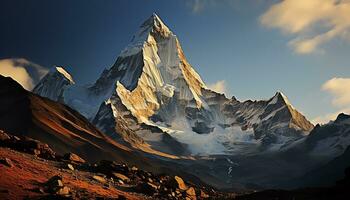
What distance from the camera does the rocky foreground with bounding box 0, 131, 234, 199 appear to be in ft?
141

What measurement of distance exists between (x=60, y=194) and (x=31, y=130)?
164 meters

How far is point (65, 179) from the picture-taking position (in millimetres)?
50125

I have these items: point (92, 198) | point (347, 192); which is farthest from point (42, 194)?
point (347, 192)

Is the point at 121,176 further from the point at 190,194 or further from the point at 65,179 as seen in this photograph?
the point at 65,179

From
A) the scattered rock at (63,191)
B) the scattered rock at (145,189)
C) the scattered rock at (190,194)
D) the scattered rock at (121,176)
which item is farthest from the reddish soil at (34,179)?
the scattered rock at (190,194)

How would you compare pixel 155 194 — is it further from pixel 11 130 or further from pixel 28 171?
pixel 11 130

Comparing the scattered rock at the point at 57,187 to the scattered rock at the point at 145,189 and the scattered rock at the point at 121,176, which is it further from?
the scattered rock at the point at 121,176

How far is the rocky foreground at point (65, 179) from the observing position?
141 ft

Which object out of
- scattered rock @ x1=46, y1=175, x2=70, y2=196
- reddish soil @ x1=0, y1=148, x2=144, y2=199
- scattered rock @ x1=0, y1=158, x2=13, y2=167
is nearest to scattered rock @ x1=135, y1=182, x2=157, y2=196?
reddish soil @ x1=0, y1=148, x2=144, y2=199

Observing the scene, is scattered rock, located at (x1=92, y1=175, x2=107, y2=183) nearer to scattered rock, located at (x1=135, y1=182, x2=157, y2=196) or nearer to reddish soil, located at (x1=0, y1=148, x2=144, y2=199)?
reddish soil, located at (x1=0, y1=148, x2=144, y2=199)

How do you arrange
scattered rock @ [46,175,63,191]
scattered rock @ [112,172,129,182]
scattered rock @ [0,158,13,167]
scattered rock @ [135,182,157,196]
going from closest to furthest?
scattered rock @ [46,175,63,191]
scattered rock @ [0,158,13,167]
scattered rock @ [135,182,157,196]
scattered rock @ [112,172,129,182]

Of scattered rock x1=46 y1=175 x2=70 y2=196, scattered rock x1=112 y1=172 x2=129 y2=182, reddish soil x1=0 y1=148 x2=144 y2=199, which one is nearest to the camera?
reddish soil x1=0 y1=148 x2=144 y2=199

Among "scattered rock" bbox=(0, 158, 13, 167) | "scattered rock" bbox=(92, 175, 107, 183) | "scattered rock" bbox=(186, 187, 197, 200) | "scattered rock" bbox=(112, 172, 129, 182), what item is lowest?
"scattered rock" bbox=(0, 158, 13, 167)

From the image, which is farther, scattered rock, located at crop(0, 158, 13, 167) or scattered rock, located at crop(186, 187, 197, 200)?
scattered rock, located at crop(186, 187, 197, 200)
